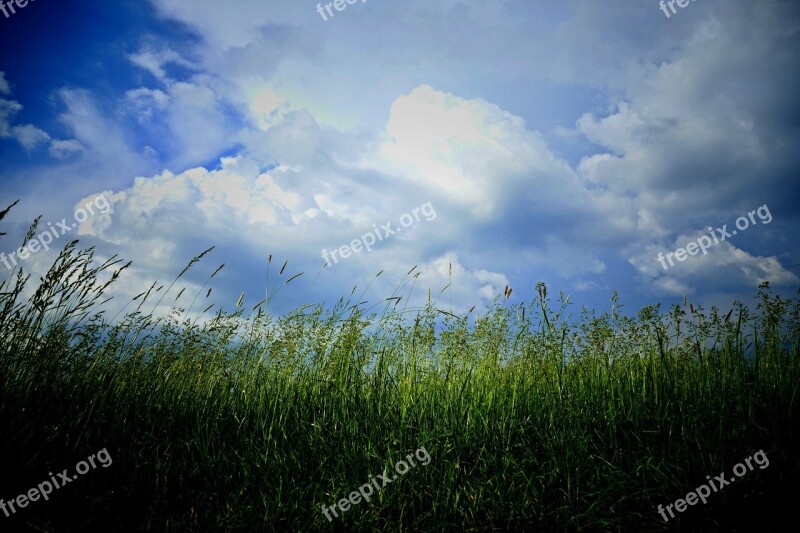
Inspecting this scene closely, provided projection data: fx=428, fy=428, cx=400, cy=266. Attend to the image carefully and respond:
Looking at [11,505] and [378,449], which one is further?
[378,449]

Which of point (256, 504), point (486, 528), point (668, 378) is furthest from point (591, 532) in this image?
point (256, 504)

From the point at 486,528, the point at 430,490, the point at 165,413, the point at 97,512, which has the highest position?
the point at 165,413

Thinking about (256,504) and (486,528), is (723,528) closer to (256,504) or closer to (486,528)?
(486,528)

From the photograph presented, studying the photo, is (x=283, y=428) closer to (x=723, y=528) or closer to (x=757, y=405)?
(x=723, y=528)

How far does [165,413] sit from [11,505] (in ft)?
3.51

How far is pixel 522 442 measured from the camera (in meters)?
3.04

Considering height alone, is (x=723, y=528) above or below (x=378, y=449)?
below

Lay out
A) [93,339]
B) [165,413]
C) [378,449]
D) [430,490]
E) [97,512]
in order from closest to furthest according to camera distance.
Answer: [97,512]
[430,490]
[378,449]
[165,413]
[93,339]

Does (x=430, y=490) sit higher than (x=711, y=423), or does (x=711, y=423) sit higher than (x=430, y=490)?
(x=430, y=490)

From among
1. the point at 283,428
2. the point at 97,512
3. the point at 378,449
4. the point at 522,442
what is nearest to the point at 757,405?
the point at 522,442

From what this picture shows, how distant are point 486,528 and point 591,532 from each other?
0.59 meters

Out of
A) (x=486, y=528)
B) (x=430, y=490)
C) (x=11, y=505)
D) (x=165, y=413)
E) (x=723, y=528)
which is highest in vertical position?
(x=165, y=413)

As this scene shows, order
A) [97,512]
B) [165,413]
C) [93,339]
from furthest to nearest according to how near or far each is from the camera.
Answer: [93,339] < [165,413] < [97,512]

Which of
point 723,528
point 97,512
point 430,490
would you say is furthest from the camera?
point 430,490
